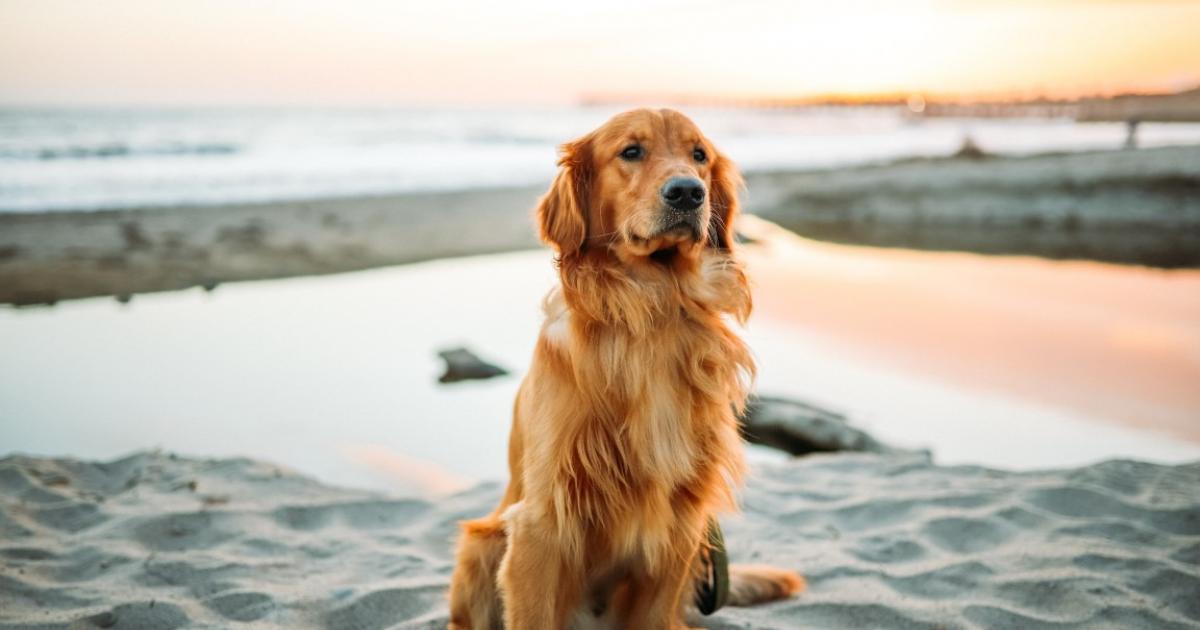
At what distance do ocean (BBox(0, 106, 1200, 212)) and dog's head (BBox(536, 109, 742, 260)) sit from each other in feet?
39.5

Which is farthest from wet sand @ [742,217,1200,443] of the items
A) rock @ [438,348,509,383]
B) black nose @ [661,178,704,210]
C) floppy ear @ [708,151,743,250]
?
black nose @ [661,178,704,210]

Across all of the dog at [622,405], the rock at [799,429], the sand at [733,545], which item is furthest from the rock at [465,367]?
the dog at [622,405]

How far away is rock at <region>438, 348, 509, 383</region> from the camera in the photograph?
595 cm

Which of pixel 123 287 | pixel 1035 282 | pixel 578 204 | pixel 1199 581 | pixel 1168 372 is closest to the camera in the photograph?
pixel 578 204

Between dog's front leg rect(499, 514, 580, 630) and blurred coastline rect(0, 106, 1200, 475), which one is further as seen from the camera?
blurred coastline rect(0, 106, 1200, 475)

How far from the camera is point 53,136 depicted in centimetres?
2438

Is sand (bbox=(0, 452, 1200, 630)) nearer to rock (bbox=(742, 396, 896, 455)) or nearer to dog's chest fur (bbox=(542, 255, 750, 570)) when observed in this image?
rock (bbox=(742, 396, 896, 455))

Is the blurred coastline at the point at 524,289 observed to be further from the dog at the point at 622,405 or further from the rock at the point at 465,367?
the dog at the point at 622,405

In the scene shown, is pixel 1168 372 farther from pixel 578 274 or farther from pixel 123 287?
pixel 123 287

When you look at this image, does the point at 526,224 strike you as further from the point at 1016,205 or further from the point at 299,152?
Answer: the point at 299,152

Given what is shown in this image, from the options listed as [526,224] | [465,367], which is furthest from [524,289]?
[526,224]

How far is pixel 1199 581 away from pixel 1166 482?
41.4 inches

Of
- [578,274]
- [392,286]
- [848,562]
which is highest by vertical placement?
[578,274]

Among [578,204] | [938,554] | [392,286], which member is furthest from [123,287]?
[938,554]
